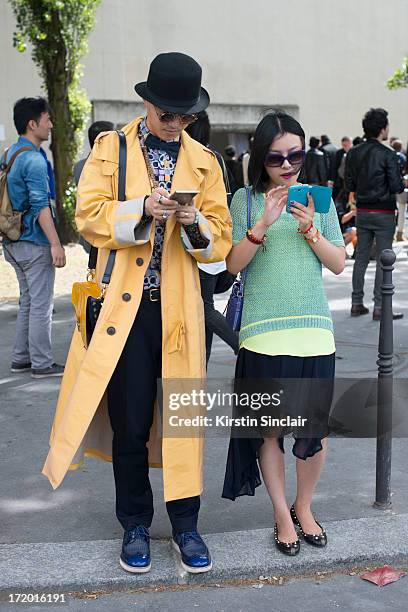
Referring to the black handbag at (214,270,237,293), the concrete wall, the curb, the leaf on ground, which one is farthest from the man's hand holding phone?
the concrete wall

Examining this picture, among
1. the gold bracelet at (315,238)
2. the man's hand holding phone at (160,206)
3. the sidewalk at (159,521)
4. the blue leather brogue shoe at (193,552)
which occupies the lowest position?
the sidewalk at (159,521)

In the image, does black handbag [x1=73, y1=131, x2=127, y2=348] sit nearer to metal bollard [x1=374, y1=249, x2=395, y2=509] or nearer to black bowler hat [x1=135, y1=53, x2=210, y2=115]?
black bowler hat [x1=135, y1=53, x2=210, y2=115]

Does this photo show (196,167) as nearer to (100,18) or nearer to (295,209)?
(295,209)

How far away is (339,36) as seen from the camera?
85.4 ft

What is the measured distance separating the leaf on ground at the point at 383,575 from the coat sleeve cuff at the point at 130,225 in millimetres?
1642

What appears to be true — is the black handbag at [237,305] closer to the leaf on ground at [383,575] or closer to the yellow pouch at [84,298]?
the yellow pouch at [84,298]

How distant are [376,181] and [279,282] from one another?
18.7 ft

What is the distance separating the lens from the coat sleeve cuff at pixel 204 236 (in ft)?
11.5

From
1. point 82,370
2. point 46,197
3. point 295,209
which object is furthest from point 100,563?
point 46,197

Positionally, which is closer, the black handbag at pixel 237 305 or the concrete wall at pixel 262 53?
the black handbag at pixel 237 305

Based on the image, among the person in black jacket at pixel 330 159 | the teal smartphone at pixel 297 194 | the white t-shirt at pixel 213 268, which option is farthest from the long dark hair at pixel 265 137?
the person in black jacket at pixel 330 159

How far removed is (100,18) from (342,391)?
1804 centimetres

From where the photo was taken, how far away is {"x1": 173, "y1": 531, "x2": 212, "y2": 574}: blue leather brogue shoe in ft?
12.3

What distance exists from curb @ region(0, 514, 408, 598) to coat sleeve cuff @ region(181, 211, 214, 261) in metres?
1.27
